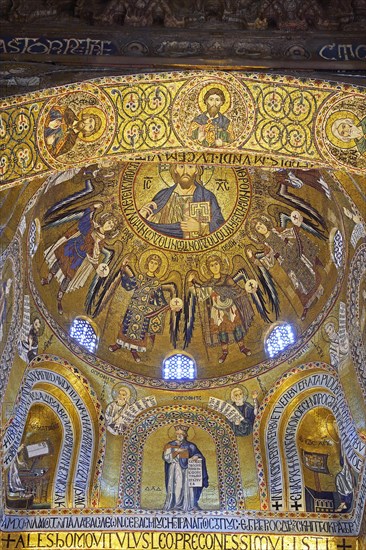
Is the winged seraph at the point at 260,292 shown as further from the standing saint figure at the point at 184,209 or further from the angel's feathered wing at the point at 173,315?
the angel's feathered wing at the point at 173,315

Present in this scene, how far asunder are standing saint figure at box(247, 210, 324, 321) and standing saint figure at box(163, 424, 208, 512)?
3241 mm

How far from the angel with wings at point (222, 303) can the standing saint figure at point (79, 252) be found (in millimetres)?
1956

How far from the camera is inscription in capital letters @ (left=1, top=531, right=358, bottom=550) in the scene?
14.9 m

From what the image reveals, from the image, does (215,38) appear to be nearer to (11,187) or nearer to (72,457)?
(11,187)

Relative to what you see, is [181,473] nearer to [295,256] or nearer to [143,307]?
[143,307]

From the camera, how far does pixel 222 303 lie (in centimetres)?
1744

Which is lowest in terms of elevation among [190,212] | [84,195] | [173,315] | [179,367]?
[179,367]

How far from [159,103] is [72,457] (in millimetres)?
7104

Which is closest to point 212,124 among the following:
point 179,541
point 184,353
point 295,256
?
point 295,256

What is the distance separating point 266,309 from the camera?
17.2 metres

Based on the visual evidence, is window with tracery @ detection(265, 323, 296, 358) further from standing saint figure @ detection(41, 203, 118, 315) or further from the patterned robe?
standing saint figure @ detection(41, 203, 118, 315)

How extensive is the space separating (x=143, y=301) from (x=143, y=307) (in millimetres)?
121

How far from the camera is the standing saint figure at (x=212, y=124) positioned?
475 inches

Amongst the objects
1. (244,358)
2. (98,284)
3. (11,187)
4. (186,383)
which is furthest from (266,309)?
(11,187)
